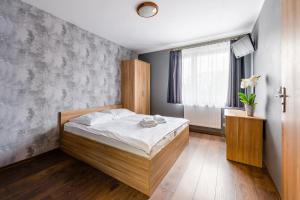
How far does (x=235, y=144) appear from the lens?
7.22ft

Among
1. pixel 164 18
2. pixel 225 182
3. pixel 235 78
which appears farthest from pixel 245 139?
pixel 164 18

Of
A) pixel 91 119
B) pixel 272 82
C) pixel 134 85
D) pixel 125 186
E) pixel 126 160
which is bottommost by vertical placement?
pixel 125 186

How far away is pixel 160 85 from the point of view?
436 centimetres

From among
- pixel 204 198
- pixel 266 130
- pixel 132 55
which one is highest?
pixel 132 55

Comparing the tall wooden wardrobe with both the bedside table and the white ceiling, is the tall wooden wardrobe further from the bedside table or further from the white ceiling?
the bedside table

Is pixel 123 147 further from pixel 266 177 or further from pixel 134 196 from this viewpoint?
pixel 266 177

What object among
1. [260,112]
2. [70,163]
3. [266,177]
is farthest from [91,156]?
[260,112]

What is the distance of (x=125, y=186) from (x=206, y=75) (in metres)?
3.07

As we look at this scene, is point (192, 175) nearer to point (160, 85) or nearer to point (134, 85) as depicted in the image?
point (134, 85)

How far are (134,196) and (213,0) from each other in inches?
113

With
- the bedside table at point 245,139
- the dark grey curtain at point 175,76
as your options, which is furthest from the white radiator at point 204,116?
the bedside table at point 245,139

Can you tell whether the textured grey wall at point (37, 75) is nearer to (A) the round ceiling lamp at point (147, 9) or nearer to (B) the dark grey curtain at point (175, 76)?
(A) the round ceiling lamp at point (147, 9)

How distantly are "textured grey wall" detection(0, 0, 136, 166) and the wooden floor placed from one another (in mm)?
409

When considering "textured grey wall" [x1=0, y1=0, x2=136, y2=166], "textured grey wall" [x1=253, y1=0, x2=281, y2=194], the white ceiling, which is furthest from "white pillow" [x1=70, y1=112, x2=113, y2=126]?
"textured grey wall" [x1=253, y1=0, x2=281, y2=194]
